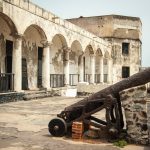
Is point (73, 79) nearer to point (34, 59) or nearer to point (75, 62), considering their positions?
point (75, 62)

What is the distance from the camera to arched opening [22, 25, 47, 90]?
1839 centimetres

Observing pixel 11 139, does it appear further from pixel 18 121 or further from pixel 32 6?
pixel 32 6

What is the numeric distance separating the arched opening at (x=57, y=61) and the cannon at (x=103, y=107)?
49.0 ft

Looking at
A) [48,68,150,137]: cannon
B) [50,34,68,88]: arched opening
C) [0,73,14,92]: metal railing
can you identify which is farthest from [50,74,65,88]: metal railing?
[48,68,150,137]: cannon

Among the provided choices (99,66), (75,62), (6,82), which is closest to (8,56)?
(6,82)

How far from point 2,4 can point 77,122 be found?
8.42m

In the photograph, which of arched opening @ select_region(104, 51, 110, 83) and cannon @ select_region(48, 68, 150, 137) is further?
arched opening @ select_region(104, 51, 110, 83)

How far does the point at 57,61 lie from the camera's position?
2323cm

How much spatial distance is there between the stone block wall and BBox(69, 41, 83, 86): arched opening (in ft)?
62.4

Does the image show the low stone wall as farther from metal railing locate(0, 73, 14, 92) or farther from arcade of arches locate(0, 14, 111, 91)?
metal railing locate(0, 73, 14, 92)

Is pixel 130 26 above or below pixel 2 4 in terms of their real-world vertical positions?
above

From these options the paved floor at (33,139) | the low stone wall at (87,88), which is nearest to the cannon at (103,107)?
the paved floor at (33,139)

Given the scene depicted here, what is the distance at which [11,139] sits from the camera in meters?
6.17

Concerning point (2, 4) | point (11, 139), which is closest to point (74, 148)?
point (11, 139)
